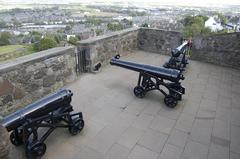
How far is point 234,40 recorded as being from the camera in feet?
18.8

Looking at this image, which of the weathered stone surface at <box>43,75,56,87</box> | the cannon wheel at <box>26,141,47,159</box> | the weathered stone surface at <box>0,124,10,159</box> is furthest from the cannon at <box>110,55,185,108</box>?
the weathered stone surface at <box>0,124,10,159</box>

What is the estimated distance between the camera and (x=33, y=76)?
3418 mm

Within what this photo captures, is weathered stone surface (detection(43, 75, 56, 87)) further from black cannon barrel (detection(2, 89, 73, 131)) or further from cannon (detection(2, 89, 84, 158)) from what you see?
black cannon barrel (detection(2, 89, 73, 131))

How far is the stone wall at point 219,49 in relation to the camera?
577 cm

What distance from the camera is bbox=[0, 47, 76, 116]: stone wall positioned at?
9.80 ft

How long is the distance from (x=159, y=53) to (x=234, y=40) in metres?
2.40

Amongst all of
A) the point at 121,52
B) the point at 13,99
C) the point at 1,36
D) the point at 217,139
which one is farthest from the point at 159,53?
the point at 1,36

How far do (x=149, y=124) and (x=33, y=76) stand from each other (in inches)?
86.6

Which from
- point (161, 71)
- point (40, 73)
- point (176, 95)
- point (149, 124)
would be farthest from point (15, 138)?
point (176, 95)

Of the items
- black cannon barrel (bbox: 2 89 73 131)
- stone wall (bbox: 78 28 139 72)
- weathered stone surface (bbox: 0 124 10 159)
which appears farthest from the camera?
stone wall (bbox: 78 28 139 72)

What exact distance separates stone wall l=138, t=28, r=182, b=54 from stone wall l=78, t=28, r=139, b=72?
324 millimetres

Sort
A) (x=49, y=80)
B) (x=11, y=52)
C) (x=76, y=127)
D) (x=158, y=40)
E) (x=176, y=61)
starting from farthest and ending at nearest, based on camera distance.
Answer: (x=11, y=52) < (x=158, y=40) < (x=176, y=61) < (x=49, y=80) < (x=76, y=127)

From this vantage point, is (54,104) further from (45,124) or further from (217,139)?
(217,139)

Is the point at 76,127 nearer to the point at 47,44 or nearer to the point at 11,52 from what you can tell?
the point at 47,44
